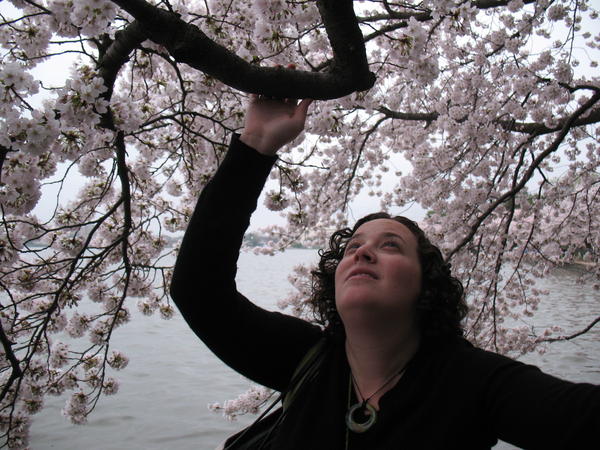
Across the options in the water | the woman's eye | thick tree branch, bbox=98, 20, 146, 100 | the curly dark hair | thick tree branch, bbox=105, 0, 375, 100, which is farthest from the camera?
the water

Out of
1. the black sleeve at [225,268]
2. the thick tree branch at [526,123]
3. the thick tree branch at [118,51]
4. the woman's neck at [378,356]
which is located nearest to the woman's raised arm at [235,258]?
the black sleeve at [225,268]

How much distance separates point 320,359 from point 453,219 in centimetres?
522

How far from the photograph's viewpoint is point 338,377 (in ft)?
4.37

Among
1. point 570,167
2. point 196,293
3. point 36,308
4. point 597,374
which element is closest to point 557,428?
point 196,293

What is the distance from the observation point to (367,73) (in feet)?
4.85

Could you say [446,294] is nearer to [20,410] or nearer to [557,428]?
[557,428]

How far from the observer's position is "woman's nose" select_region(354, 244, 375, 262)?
140cm

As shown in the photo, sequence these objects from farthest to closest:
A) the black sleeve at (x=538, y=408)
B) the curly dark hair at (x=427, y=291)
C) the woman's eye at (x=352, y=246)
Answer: the woman's eye at (x=352, y=246) → the curly dark hair at (x=427, y=291) → the black sleeve at (x=538, y=408)

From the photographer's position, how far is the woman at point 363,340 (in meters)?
1.06

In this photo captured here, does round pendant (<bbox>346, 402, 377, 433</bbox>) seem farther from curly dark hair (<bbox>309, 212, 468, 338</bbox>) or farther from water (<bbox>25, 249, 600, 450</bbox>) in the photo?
water (<bbox>25, 249, 600, 450</bbox>)

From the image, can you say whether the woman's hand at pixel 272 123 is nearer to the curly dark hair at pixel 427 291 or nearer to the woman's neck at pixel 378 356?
the curly dark hair at pixel 427 291

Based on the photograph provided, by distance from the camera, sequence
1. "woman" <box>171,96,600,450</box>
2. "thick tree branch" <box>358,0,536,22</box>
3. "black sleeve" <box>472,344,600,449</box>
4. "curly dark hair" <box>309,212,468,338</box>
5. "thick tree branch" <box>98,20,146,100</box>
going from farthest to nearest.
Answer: "thick tree branch" <box>358,0,536,22</box> → "thick tree branch" <box>98,20,146,100</box> → "curly dark hair" <box>309,212,468,338</box> → "woman" <box>171,96,600,450</box> → "black sleeve" <box>472,344,600,449</box>

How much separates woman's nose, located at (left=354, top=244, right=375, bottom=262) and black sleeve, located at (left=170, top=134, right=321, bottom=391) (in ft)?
1.17

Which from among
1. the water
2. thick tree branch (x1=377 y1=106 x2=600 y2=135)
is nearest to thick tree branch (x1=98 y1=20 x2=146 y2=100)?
thick tree branch (x1=377 y1=106 x2=600 y2=135)
